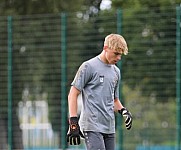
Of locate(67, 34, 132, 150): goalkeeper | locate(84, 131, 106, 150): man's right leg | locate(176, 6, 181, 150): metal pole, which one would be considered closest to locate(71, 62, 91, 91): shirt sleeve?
locate(67, 34, 132, 150): goalkeeper

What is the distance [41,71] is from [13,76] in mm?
680

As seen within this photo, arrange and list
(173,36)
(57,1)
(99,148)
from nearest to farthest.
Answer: (99,148) → (173,36) → (57,1)

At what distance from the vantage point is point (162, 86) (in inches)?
596

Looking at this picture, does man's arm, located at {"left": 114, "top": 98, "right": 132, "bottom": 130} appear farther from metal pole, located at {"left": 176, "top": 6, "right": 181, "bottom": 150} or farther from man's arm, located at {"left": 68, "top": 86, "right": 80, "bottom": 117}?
metal pole, located at {"left": 176, "top": 6, "right": 181, "bottom": 150}

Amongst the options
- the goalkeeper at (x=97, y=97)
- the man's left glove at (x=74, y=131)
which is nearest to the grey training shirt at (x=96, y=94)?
the goalkeeper at (x=97, y=97)

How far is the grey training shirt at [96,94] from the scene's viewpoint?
783 cm

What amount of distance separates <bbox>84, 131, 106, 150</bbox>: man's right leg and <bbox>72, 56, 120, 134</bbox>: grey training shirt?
43 millimetres

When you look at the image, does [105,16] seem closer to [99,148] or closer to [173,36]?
[173,36]

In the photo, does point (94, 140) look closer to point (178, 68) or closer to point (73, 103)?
point (73, 103)

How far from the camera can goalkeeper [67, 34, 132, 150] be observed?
773 centimetres

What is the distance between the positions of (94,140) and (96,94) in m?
0.46

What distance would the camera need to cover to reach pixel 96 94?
25.8ft

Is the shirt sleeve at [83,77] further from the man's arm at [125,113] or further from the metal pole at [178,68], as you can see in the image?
the metal pole at [178,68]

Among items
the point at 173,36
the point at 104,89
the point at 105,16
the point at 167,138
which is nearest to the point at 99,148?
the point at 104,89
